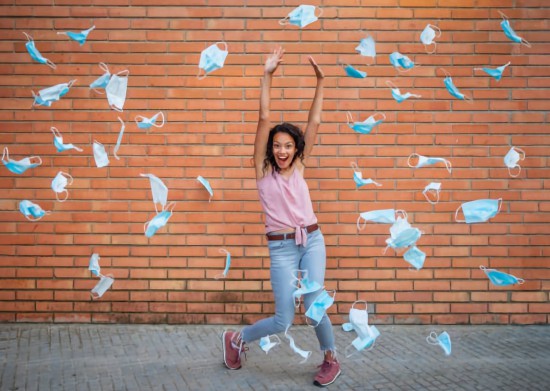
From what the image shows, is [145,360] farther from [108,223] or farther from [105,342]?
[108,223]

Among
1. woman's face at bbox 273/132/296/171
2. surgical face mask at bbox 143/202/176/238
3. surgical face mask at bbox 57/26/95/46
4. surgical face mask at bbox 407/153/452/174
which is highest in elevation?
surgical face mask at bbox 57/26/95/46

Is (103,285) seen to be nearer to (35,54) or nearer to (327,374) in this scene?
(35,54)

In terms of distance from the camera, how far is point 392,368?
467 centimetres

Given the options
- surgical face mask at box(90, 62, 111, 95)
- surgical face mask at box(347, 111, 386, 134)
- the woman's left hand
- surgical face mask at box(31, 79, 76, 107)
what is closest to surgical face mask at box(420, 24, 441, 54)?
surgical face mask at box(347, 111, 386, 134)

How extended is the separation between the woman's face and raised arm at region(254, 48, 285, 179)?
0.08 meters

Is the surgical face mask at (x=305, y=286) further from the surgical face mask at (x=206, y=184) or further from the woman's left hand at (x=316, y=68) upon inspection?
the surgical face mask at (x=206, y=184)

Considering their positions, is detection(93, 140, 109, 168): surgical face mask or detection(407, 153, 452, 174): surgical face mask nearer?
detection(93, 140, 109, 168): surgical face mask

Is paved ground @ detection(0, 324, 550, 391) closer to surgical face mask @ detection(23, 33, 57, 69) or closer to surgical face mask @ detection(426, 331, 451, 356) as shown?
surgical face mask @ detection(426, 331, 451, 356)

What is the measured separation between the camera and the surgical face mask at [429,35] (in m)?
5.38

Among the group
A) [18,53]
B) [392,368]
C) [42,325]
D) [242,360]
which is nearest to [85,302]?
[42,325]

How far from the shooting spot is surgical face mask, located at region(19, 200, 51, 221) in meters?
5.54

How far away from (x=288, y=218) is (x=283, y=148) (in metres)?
0.47

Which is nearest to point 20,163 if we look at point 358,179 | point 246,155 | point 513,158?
point 246,155

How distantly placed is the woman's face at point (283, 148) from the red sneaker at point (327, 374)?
1.40 meters
